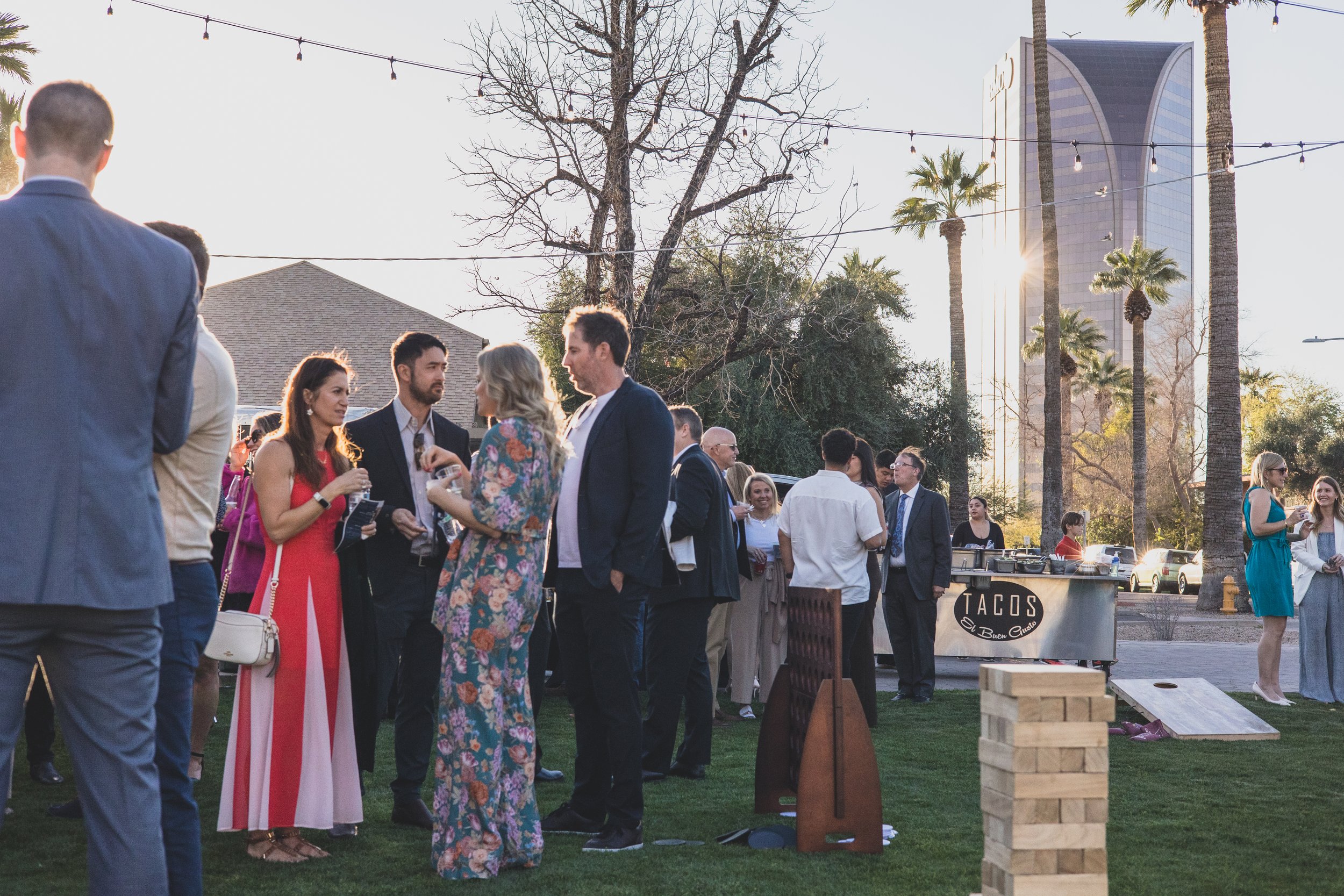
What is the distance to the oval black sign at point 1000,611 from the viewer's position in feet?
36.1

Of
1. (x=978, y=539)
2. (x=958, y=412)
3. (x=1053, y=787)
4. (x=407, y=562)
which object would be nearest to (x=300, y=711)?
(x=407, y=562)

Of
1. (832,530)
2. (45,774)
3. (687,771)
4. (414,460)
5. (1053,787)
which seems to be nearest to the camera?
(1053,787)

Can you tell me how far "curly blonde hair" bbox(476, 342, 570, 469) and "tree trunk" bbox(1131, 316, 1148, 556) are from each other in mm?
36395

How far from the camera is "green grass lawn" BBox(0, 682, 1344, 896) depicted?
13.9 ft

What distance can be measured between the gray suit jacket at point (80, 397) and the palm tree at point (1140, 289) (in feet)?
131

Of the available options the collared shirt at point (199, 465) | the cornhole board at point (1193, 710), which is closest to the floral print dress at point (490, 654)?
the collared shirt at point (199, 465)

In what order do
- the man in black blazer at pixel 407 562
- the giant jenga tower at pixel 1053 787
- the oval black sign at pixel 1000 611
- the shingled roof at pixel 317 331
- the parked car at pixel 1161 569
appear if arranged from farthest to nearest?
the parked car at pixel 1161 569 < the shingled roof at pixel 317 331 < the oval black sign at pixel 1000 611 < the man in black blazer at pixel 407 562 < the giant jenga tower at pixel 1053 787

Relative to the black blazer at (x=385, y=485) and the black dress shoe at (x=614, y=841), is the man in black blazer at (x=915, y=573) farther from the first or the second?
the black blazer at (x=385, y=485)

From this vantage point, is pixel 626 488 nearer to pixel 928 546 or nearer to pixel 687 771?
pixel 687 771

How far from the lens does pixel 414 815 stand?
5125 mm

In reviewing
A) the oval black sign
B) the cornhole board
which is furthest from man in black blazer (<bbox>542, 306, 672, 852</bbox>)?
the oval black sign

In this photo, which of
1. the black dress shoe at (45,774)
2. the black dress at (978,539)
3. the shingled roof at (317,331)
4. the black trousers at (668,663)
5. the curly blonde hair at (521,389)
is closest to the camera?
the curly blonde hair at (521,389)

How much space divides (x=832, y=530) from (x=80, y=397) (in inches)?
211

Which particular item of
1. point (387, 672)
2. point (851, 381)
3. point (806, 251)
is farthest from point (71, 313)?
point (851, 381)
